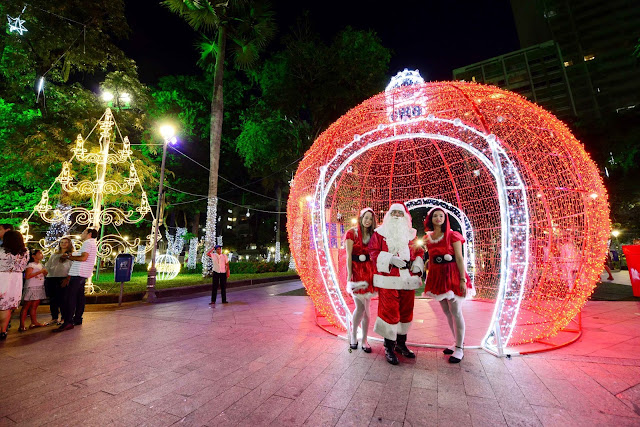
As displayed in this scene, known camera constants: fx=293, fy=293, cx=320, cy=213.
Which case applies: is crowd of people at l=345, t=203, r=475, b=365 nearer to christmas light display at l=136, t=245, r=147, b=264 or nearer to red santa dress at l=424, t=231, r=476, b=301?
red santa dress at l=424, t=231, r=476, b=301

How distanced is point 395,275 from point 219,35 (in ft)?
45.9

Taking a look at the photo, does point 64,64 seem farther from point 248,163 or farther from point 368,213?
point 368,213

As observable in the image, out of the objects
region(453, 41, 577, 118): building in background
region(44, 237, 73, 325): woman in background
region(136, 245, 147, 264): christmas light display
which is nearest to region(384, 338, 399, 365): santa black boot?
region(44, 237, 73, 325): woman in background

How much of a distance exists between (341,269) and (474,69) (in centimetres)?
5913

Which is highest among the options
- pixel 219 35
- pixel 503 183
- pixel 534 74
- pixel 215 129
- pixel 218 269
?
pixel 534 74

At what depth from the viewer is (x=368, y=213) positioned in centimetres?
368

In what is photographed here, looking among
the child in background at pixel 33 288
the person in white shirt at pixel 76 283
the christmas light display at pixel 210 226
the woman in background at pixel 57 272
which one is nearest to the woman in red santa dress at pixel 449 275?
the person in white shirt at pixel 76 283

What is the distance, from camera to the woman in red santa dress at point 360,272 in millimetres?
3465

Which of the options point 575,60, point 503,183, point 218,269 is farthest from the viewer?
point 575,60

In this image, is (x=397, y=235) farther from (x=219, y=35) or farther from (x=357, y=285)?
(x=219, y=35)

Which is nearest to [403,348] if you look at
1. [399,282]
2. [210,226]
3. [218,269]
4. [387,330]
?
[387,330]

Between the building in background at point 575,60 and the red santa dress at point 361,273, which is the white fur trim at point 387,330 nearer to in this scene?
the red santa dress at point 361,273

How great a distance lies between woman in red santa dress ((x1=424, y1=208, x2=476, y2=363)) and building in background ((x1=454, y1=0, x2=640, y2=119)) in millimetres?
43826

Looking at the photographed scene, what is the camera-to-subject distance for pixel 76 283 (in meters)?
5.04
